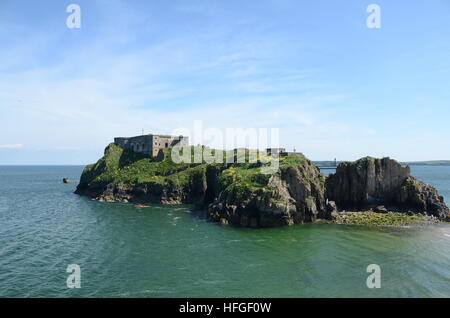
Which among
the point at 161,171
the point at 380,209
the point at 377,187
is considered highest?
the point at 161,171

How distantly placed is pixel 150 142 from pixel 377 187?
9299 cm

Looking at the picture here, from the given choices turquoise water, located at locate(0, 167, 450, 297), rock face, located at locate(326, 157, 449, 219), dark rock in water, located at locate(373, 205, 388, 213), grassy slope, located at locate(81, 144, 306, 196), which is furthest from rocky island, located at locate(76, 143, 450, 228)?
turquoise water, located at locate(0, 167, 450, 297)

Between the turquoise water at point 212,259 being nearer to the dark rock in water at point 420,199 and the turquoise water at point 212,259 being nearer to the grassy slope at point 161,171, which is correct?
the dark rock in water at point 420,199

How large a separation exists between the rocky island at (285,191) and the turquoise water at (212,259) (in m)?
5.64

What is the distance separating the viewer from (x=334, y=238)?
58.9 metres

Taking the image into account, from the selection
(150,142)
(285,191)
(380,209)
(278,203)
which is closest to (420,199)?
(380,209)

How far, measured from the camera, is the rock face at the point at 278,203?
227 ft

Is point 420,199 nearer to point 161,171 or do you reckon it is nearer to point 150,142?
point 161,171

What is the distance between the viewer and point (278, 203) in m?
69.3

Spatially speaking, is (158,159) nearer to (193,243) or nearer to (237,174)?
(237,174)

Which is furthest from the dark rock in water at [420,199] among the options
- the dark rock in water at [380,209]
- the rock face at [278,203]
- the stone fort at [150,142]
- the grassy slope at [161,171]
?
the stone fort at [150,142]

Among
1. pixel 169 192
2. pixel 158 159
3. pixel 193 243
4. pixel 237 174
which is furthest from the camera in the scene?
pixel 158 159
